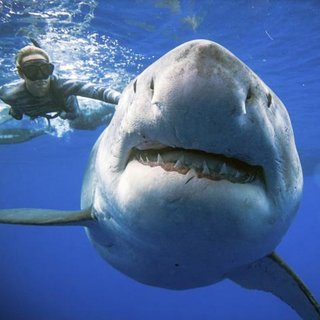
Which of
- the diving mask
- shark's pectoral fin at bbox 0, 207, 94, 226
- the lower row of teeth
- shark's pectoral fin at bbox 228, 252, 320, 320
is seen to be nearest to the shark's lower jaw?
the lower row of teeth

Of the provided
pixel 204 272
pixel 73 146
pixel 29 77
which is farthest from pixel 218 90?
pixel 73 146

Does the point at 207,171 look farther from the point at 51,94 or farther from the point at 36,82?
the point at 51,94

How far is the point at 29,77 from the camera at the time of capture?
7082 mm

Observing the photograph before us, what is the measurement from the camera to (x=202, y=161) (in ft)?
5.43

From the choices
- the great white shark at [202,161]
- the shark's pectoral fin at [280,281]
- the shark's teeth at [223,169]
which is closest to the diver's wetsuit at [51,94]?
the shark's pectoral fin at [280,281]

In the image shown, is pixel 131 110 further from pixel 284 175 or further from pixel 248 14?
pixel 248 14

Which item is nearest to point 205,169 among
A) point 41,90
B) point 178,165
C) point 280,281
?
point 178,165

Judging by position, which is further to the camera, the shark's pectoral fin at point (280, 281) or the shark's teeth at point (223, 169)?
the shark's pectoral fin at point (280, 281)

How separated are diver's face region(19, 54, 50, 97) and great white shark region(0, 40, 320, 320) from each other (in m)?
5.45

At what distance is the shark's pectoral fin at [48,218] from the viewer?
3047 mm

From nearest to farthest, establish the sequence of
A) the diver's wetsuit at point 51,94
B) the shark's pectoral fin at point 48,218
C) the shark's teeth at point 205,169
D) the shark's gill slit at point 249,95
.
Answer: the shark's gill slit at point 249,95
the shark's teeth at point 205,169
the shark's pectoral fin at point 48,218
the diver's wetsuit at point 51,94

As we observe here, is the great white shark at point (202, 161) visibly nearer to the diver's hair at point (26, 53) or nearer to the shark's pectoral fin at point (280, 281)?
the shark's pectoral fin at point (280, 281)

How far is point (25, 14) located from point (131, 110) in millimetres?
9813

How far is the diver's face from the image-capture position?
6.87 m
